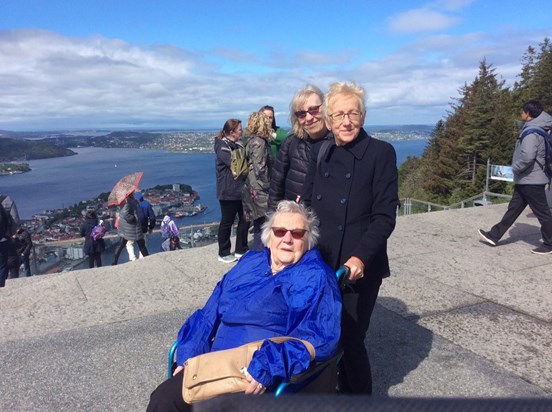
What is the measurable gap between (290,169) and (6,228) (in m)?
4.43

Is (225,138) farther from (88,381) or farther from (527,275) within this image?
(527,275)

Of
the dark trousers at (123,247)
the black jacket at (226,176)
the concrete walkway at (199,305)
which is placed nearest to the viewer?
the concrete walkway at (199,305)

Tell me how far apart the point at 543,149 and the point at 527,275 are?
1653mm

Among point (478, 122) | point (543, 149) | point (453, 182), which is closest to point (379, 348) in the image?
point (543, 149)

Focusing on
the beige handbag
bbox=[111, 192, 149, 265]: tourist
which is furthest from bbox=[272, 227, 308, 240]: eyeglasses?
bbox=[111, 192, 149, 265]: tourist

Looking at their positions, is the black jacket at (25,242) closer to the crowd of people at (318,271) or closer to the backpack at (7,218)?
the backpack at (7,218)

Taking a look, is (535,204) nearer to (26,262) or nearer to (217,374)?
(217,374)

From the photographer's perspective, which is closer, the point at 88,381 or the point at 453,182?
the point at 88,381

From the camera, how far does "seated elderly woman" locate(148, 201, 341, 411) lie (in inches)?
83.8

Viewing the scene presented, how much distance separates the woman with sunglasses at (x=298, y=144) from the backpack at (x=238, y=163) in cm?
195

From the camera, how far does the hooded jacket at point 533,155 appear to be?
6.00 metres

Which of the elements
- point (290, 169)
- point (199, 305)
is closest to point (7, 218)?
point (199, 305)

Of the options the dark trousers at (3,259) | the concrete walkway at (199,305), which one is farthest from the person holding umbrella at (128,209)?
the dark trousers at (3,259)

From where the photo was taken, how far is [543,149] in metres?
6.02
